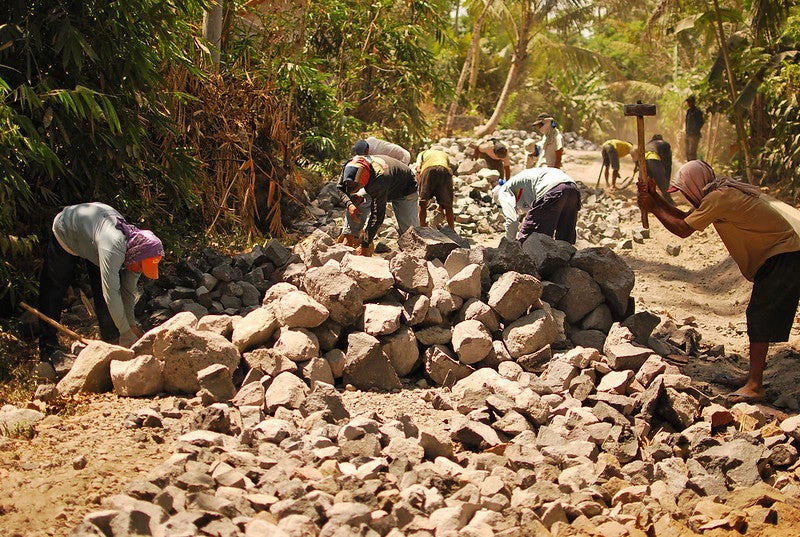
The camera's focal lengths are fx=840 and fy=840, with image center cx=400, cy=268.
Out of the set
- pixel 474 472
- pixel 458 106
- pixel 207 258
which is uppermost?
pixel 458 106

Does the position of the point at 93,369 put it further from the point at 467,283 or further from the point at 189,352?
the point at 467,283

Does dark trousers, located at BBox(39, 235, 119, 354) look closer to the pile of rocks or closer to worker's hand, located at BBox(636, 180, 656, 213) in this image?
the pile of rocks

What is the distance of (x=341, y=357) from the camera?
5734 millimetres

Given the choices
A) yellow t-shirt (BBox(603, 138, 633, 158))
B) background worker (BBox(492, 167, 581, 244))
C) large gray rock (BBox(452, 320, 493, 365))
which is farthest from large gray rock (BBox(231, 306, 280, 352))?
yellow t-shirt (BBox(603, 138, 633, 158))

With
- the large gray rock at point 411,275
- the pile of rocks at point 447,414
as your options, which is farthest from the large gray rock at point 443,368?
the large gray rock at point 411,275

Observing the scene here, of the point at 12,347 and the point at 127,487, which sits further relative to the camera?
the point at 12,347

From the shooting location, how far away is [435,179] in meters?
9.01

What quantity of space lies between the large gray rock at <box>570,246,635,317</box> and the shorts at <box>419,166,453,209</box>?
2.63 metres

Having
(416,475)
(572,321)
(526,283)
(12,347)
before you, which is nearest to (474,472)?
(416,475)

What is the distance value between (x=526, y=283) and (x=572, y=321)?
75cm

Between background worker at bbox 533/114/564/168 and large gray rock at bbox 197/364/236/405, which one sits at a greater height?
background worker at bbox 533/114/564/168

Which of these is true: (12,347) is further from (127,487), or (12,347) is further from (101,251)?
(127,487)

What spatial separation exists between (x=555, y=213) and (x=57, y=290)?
13.4 feet

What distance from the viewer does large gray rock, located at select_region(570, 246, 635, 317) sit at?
6.55m
